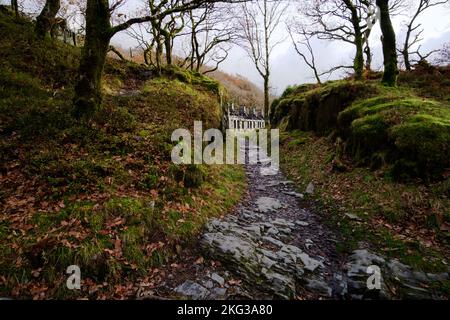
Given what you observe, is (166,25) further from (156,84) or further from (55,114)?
(55,114)

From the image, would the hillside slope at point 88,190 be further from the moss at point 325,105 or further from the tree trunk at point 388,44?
the tree trunk at point 388,44

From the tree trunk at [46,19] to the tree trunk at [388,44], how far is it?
14100mm

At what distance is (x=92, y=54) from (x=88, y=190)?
440 cm

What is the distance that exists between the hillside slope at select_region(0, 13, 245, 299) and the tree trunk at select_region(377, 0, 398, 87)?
7774 millimetres

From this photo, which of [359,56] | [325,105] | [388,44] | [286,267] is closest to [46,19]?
[325,105]

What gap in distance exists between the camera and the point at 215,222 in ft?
20.0

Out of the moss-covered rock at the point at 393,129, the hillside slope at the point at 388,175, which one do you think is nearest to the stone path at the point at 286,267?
the hillside slope at the point at 388,175

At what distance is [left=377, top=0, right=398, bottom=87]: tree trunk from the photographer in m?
11.2

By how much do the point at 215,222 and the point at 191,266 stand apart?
1426mm

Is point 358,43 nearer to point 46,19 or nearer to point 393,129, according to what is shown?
point 393,129

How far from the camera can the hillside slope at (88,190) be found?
165 inches

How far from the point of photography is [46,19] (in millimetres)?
12336
